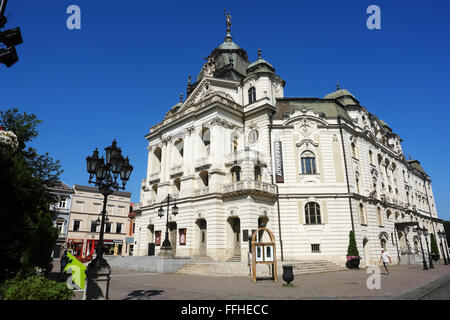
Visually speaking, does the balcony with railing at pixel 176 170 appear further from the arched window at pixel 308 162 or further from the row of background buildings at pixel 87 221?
the row of background buildings at pixel 87 221

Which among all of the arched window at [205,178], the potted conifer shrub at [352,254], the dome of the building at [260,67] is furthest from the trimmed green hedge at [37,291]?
the dome of the building at [260,67]

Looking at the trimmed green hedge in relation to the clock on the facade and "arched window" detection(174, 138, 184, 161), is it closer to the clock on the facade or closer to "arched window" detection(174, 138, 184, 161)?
the clock on the facade

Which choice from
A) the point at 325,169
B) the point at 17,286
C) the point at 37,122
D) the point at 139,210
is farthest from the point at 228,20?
the point at 17,286

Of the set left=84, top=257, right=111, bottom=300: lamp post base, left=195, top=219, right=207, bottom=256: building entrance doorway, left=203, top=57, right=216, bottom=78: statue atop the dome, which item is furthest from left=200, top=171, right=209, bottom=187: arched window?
left=84, top=257, right=111, bottom=300: lamp post base

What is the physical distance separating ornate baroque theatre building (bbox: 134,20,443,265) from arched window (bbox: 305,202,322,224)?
0.10 metres

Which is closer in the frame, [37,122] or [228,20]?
[37,122]

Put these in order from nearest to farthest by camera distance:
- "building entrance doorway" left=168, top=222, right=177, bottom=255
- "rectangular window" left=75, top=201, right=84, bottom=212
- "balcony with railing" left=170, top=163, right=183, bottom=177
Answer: "building entrance doorway" left=168, top=222, right=177, bottom=255 < "balcony with railing" left=170, top=163, right=183, bottom=177 < "rectangular window" left=75, top=201, right=84, bottom=212

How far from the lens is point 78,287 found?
38.5 ft

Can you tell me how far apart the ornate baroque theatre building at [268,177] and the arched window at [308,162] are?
0.11 meters

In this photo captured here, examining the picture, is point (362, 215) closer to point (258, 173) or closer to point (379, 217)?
point (379, 217)

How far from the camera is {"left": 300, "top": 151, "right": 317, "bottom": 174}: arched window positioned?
30.5 meters

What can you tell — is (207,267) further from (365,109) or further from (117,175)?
(365,109)

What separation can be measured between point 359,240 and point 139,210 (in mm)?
27801

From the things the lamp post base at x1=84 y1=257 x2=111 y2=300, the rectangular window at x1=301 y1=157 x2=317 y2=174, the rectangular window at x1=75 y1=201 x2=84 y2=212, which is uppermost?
the rectangular window at x1=301 y1=157 x2=317 y2=174
